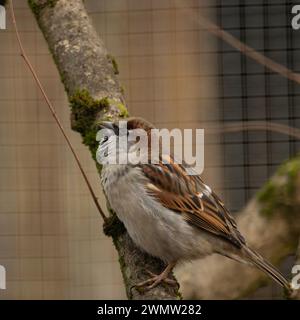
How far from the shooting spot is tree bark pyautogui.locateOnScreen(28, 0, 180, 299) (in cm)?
216

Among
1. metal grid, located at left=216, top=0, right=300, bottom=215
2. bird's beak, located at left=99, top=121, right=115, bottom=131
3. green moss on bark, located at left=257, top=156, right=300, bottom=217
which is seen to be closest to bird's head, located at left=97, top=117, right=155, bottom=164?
bird's beak, located at left=99, top=121, right=115, bottom=131

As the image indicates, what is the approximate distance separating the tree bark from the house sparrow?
54 millimetres

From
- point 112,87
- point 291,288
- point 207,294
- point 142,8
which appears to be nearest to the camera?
point 291,288

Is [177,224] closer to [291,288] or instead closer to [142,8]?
[291,288]

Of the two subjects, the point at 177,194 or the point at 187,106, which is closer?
the point at 177,194

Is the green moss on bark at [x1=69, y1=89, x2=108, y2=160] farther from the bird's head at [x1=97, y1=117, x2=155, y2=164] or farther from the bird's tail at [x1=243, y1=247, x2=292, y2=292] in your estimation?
the bird's tail at [x1=243, y1=247, x2=292, y2=292]

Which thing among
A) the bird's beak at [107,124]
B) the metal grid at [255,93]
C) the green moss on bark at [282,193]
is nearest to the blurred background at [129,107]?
the metal grid at [255,93]

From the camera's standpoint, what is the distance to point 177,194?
7.34ft

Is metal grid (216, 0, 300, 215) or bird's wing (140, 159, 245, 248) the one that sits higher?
metal grid (216, 0, 300, 215)

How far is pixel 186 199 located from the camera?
2232mm

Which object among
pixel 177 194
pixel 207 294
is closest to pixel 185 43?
pixel 207 294

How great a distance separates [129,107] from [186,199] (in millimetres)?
1744
